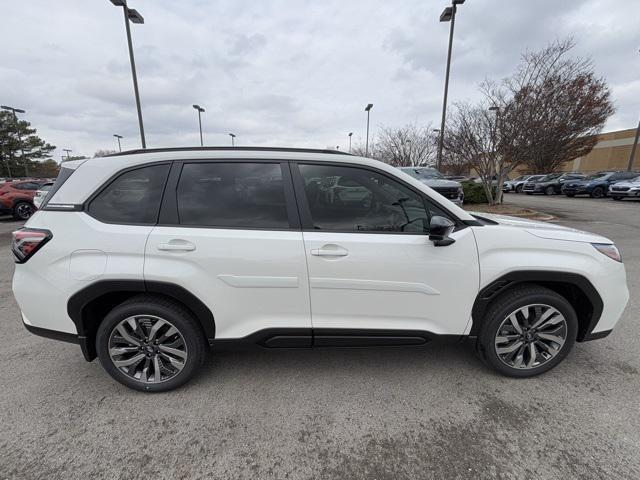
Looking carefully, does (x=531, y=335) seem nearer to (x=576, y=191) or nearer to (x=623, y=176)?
(x=576, y=191)

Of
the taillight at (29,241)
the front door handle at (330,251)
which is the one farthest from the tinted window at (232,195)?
the taillight at (29,241)

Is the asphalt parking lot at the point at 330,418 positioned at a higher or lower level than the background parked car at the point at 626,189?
lower

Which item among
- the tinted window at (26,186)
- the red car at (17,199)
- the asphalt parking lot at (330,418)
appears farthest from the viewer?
the tinted window at (26,186)

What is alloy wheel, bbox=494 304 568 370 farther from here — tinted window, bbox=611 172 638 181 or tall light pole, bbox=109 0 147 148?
tinted window, bbox=611 172 638 181

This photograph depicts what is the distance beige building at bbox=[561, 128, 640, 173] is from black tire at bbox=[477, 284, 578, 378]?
50241 millimetres

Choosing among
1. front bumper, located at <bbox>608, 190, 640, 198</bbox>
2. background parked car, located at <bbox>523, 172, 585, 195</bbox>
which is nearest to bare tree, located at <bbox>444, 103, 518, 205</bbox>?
front bumper, located at <bbox>608, 190, 640, 198</bbox>

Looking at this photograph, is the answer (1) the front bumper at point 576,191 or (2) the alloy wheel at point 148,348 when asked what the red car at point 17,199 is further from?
(1) the front bumper at point 576,191

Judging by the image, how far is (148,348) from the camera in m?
2.44

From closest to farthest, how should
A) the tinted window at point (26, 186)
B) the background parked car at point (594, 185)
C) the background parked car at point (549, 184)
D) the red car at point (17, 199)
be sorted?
the red car at point (17, 199) → the tinted window at point (26, 186) → the background parked car at point (594, 185) → the background parked car at point (549, 184)

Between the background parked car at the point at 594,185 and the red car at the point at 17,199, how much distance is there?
102 feet

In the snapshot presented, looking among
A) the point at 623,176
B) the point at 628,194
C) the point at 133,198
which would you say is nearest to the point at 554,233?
the point at 133,198

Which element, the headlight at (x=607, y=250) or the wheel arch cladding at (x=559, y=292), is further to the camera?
the headlight at (x=607, y=250)

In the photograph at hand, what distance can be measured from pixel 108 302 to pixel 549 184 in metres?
31.4

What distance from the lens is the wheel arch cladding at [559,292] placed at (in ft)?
7.91
